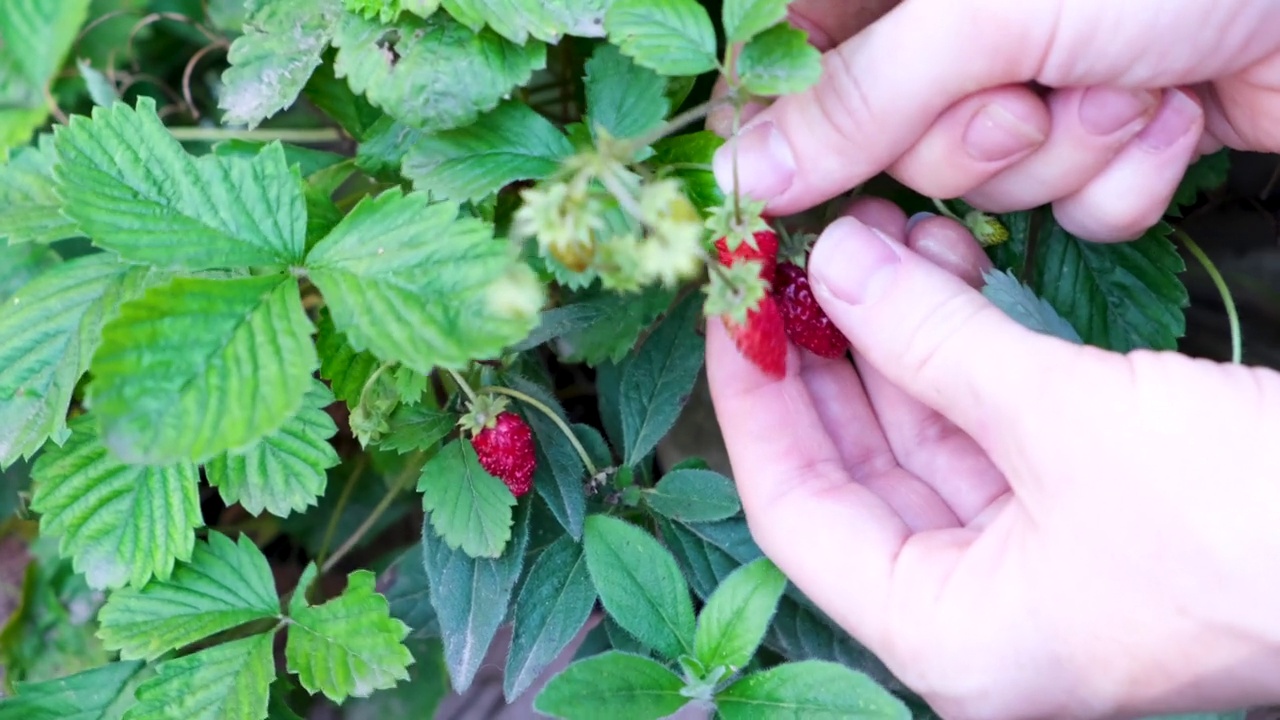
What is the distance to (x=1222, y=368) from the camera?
722 mm

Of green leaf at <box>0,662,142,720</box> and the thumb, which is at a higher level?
the thumb

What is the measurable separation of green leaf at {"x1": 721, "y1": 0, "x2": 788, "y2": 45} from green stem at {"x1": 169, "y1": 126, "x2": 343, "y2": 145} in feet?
2.19

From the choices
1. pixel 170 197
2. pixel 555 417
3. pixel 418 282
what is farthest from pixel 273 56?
pixel 555 417

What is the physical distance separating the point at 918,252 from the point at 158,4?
1.21m

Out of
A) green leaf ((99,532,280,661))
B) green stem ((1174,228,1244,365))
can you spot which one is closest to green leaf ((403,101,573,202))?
green leaf ((99,532,280,661))

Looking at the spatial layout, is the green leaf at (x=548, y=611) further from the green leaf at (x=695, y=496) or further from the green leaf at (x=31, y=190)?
the green leaf at (x=31, y=190)

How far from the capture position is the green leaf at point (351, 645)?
2.97 feet

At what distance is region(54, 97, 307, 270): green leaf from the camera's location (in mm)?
786

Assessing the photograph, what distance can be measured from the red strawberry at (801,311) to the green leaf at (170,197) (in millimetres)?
436

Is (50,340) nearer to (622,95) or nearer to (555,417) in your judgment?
(555,417)

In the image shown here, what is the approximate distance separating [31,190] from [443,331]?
0.62 meters

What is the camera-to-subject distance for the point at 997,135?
83 cm

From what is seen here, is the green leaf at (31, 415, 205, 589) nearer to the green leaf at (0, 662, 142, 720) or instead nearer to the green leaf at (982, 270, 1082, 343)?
the green leaf at (0, 662, 142, 720)

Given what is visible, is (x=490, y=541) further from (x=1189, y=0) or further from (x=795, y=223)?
(x=1189, y=0)
